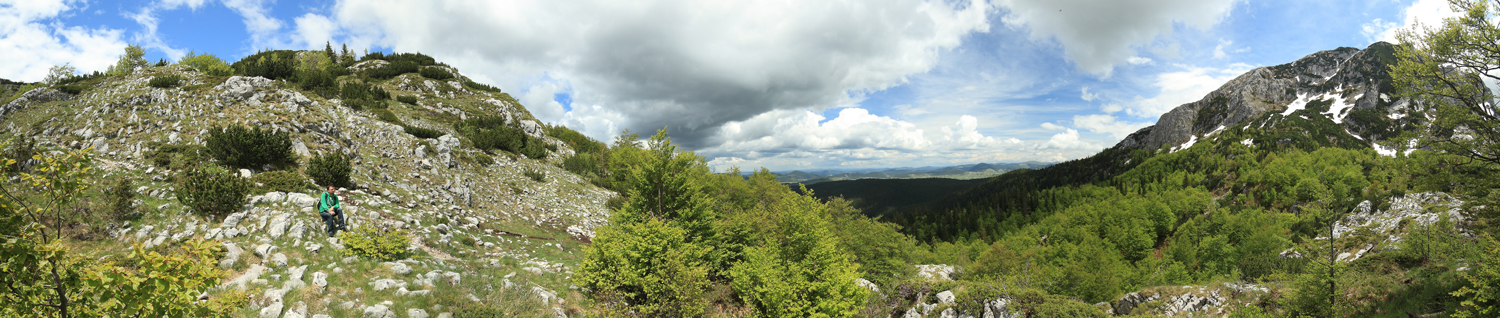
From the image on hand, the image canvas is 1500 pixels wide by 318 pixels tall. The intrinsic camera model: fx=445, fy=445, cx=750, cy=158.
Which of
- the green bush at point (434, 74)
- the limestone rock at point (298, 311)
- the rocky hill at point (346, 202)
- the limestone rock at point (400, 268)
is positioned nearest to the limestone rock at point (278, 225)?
the rocky hill at point (346, 202)

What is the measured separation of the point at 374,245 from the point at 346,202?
553 centimetres

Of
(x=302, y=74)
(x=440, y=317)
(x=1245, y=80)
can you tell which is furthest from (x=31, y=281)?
(x=1245, y=80)

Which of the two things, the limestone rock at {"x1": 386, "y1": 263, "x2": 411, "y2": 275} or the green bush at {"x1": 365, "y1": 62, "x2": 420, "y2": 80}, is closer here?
the limestone rock at {"x1": 386, "y1": 263, "x2": 411, "y2": 275}

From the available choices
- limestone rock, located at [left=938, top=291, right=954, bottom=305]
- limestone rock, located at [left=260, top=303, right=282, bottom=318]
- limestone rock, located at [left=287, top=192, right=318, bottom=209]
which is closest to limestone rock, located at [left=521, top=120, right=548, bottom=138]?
limestone rock, located at [left=287, top=192, right=318, bottom=209]

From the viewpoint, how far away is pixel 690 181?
25.4 meters

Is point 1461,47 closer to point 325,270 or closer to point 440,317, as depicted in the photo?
point 440,317

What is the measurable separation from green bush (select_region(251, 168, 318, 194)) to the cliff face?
711ft

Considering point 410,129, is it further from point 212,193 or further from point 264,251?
point 264,251

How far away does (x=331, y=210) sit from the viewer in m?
13.8

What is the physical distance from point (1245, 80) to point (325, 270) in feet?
869

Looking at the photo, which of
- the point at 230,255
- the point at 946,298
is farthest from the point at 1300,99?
the point at 230,255

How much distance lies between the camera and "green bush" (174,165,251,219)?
13047 mm

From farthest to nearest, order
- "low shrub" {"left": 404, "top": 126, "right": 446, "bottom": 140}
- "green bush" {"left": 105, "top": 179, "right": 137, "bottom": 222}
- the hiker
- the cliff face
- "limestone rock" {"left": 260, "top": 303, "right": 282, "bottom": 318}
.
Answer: the cliff face, "low shrub" {"left": 404, "top": 126, "right": 446, "bottom": 140}, the hiker, "green bush" {"left": 105, "top": 179, "right": 137, "bottom": 222}, "limestone rock" {"left": 260, "top": 303, "right": 282, "bottom": 318}

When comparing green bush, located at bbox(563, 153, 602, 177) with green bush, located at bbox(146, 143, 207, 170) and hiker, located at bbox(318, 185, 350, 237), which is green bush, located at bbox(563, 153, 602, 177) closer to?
green bush, located at bbox(146, 143, 207, 170)
